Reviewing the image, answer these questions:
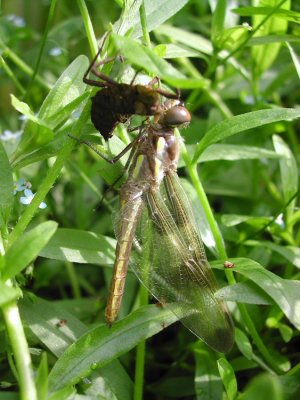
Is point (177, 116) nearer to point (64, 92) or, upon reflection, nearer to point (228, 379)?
point (64, 92)

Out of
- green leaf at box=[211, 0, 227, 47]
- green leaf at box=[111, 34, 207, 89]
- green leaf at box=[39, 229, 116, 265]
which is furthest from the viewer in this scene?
green leaf at box=[211, 0, 227, 47]

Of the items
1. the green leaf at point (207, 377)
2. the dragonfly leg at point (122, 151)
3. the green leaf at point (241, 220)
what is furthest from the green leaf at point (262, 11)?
the green leaf at point (207, 377)

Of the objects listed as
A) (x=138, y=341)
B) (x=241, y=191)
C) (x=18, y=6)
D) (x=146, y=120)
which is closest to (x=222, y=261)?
(x=138, y=341)

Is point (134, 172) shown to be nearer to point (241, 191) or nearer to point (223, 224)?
point (223, 224)

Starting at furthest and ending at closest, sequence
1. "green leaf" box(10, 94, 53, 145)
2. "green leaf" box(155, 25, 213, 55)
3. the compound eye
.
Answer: "green leaf" box(155, 25, 213, 55) → the compound eye → "green leaf" box(10, 94, 53, 145)

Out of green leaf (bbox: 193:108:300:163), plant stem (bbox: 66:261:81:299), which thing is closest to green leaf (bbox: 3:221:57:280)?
green leaf (bbox: 193:108:300:163)

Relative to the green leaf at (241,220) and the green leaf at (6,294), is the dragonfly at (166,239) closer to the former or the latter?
the green leaf at (241,220)

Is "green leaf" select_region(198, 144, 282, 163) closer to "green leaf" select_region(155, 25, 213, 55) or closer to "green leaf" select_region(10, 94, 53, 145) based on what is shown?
"green leaf" select_region(155, 25, 213, 55)
